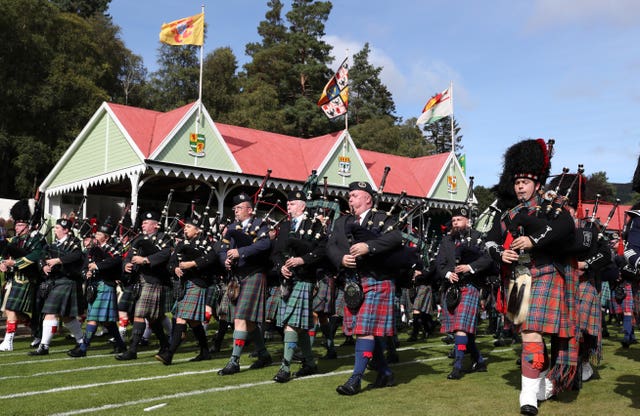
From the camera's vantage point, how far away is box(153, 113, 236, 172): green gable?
58.4ft

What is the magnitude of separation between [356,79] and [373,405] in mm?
50011

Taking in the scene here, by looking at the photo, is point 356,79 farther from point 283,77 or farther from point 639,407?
point 639,407

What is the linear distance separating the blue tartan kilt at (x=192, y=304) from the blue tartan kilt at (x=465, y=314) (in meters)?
2.80

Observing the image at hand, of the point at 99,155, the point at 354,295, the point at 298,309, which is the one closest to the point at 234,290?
the point at 298,309

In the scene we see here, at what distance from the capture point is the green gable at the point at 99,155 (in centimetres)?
1850

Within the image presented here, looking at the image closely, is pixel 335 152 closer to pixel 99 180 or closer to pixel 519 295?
pixel 99 180

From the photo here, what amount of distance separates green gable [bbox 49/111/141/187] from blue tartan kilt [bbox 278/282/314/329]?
1238 centimetres

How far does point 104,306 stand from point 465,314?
4637 mm

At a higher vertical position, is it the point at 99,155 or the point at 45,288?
the point at 99,155

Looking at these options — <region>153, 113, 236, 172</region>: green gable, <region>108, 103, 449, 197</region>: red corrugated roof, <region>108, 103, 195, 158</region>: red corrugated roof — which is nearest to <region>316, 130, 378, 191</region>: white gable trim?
<region>108, 103, 449, 197</region>: red corrugated roof

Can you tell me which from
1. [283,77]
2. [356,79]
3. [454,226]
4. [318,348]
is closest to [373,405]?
[454,226]

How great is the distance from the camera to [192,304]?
704 cm

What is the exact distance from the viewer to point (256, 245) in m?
6.41

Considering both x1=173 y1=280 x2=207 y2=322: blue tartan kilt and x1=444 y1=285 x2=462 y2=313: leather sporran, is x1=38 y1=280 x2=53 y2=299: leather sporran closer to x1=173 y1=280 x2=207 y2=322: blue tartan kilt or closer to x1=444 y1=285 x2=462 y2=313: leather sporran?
x1=173 y1=280 x2=207 y2=322: blue tartan kilt
